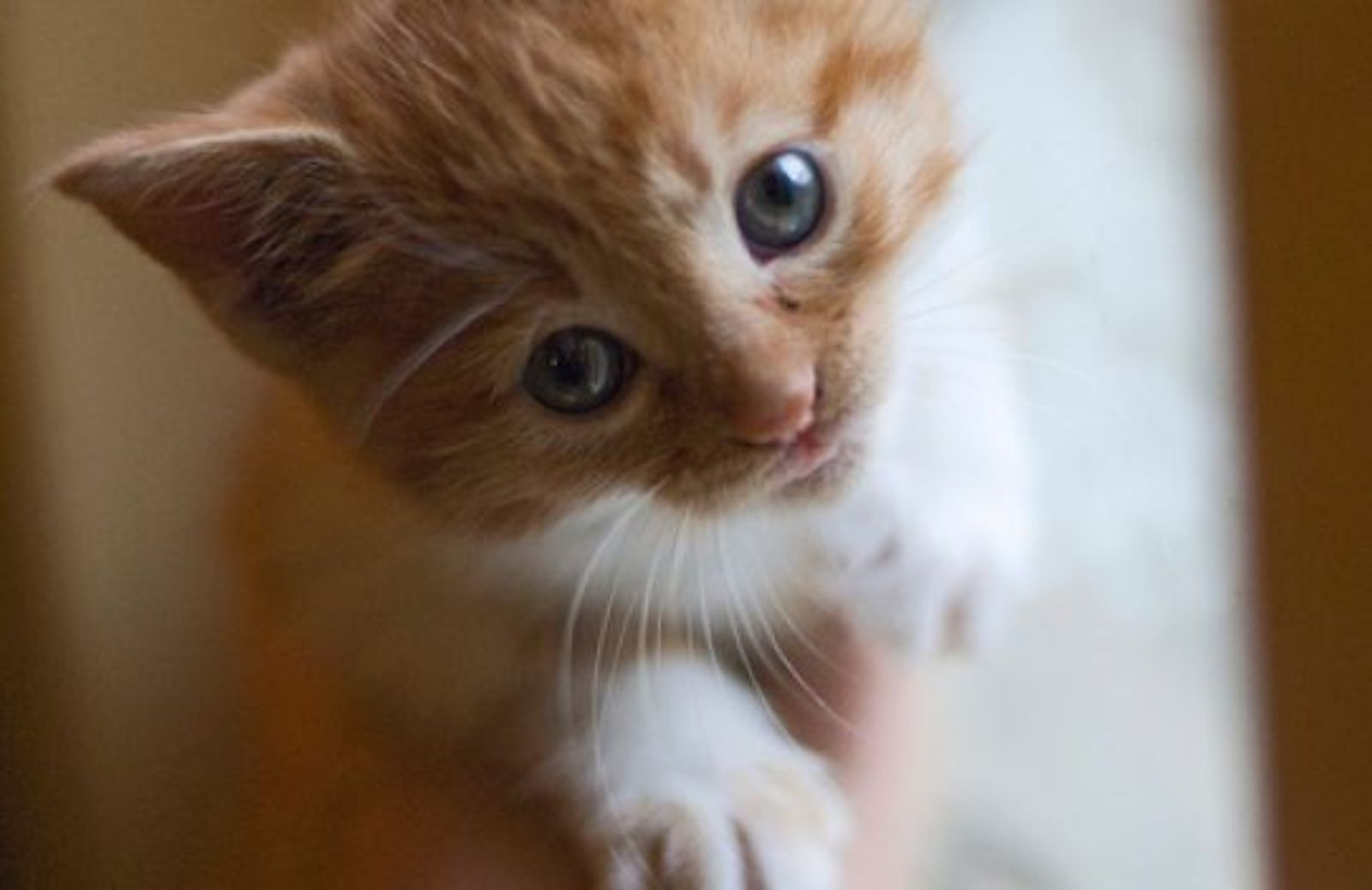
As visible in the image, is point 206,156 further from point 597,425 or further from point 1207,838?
point 1207,838

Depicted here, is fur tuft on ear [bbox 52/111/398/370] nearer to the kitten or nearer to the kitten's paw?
the kitten

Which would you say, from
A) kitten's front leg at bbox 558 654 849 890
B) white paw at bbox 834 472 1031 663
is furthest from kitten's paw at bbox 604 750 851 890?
white paw at bbox 834 472 1031 663

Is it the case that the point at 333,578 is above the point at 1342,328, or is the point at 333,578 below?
below

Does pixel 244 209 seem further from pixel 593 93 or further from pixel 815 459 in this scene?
pixel 815 459

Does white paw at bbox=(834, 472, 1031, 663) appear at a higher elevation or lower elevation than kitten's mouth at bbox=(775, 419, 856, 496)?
lower

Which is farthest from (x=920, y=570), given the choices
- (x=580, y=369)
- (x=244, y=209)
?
(x=244, y=209)

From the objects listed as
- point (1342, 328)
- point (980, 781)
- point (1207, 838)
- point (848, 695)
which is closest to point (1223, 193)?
point (1342, 328)
